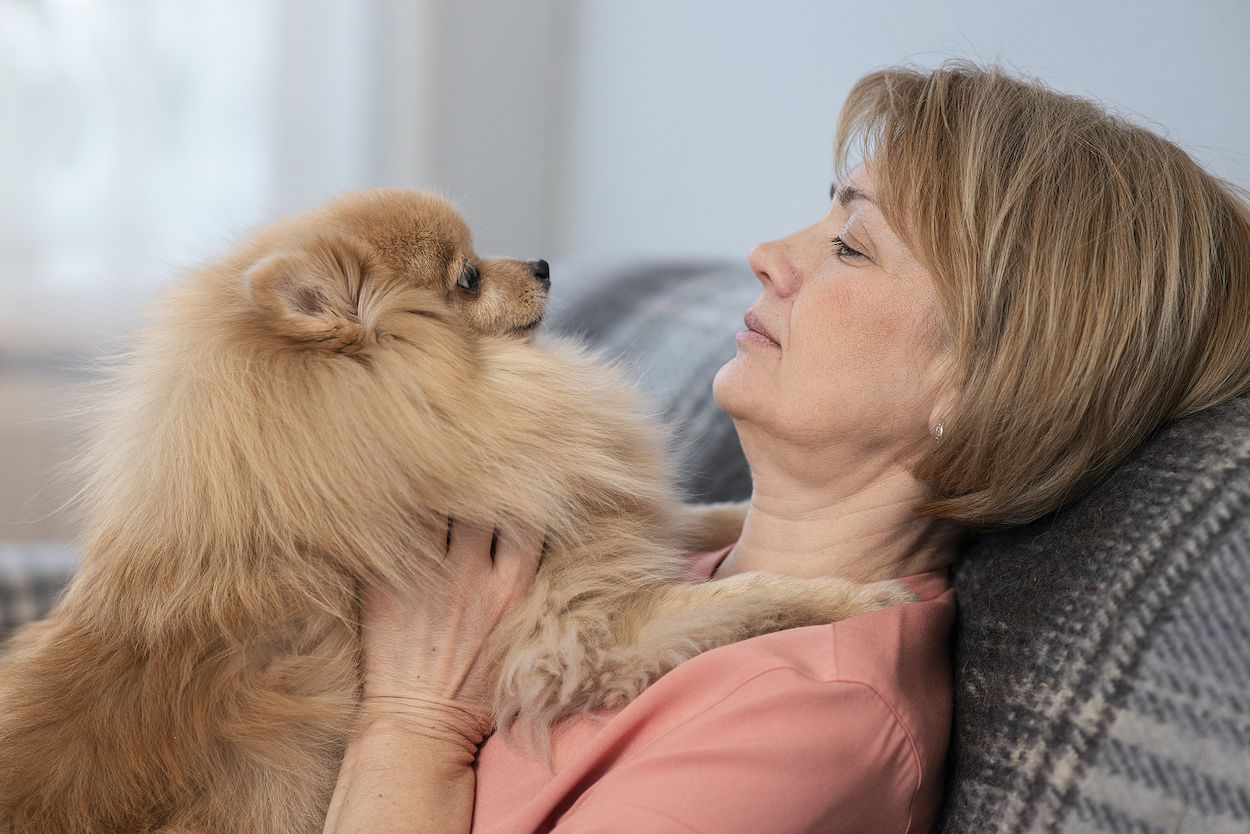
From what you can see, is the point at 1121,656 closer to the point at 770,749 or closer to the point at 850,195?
the point at 770,749

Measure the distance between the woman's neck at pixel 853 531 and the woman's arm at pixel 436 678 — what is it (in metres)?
0.33

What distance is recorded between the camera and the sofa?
2.91 feet

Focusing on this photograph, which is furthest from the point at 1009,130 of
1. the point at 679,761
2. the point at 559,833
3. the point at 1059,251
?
the point at 559,833

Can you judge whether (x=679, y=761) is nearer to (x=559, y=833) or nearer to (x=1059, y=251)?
(x=559, y=833)

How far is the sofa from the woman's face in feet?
0.68

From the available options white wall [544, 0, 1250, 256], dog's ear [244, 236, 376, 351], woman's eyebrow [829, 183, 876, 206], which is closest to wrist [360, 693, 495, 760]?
dog's ear [244, 236, 376, 351]

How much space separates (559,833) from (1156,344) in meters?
0.79

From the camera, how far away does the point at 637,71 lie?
332 centimetres

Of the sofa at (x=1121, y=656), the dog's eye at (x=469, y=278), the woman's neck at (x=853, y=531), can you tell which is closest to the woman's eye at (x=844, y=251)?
the woman's neck at (x=853, y=531)

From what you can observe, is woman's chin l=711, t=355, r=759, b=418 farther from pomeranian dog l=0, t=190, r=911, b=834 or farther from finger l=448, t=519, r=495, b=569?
finger l=448, t=519, r=495, b=569

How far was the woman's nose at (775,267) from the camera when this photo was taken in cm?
133

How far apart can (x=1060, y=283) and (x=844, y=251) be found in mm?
258

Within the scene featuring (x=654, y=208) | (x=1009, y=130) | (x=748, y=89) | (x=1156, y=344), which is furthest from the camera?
(x=654, y=208)

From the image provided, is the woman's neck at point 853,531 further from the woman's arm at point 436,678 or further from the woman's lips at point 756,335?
the woman's arm at point 436,678
